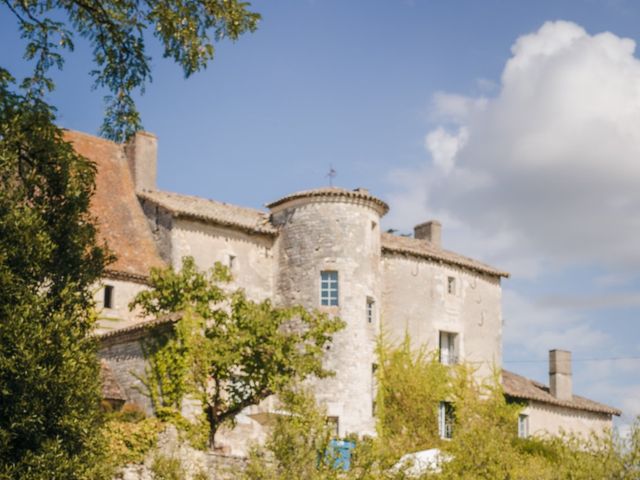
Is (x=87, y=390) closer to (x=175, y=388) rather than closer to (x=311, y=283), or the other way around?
(x=175, y=388)

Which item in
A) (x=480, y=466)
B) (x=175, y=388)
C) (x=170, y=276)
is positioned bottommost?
(x=480, y=466)

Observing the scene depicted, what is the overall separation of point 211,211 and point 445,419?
41.5 feet

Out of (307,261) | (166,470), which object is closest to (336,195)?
(307,261)

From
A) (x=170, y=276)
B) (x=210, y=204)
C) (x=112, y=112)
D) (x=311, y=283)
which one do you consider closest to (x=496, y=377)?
(x=311, y=283)

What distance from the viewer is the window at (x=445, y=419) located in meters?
41.3

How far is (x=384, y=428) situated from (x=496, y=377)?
7406 mm

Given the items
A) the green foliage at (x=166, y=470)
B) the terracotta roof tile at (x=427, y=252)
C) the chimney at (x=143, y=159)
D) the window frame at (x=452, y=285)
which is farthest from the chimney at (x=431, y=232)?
the green foliage at (x=166, y=470)

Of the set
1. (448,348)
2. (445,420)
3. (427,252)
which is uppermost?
(427,252)

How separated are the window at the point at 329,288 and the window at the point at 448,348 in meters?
6.67

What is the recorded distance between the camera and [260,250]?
131 feet

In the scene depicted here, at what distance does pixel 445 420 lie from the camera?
41.6 m

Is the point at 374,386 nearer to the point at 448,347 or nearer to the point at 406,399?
the point at 406,399

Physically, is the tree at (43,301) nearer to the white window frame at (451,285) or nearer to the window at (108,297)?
the window at (108,297)

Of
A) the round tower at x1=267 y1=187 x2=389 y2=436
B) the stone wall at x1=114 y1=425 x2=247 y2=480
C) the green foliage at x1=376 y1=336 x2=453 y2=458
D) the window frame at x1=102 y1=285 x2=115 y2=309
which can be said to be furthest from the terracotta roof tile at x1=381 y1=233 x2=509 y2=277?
the stone wall at x1=114 y1=425 x2=247 y2=480
